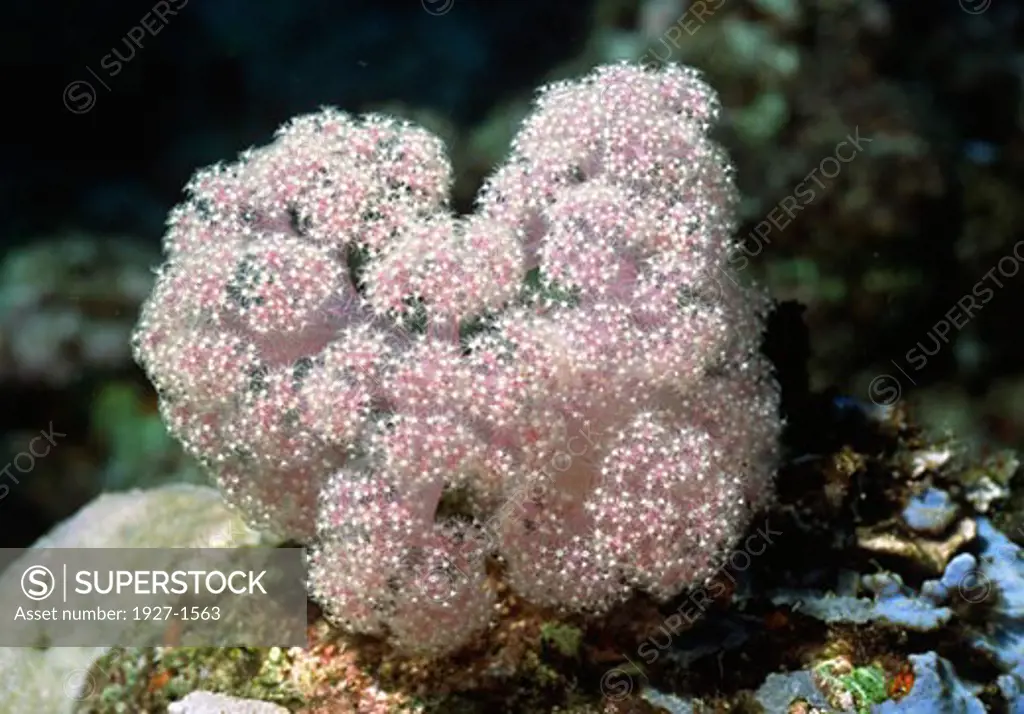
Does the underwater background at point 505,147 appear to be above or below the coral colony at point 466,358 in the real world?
above

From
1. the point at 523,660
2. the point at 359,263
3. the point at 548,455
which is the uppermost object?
the point at 359,263

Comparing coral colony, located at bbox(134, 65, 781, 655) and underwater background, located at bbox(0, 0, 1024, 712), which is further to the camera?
underwater background, located at bbox(0, 0, 1024, 712)

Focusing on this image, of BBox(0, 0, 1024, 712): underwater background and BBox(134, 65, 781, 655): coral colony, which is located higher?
BBox(0, 0, 1024, 712): underwater background

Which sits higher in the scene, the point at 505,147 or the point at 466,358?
the point at 505,147

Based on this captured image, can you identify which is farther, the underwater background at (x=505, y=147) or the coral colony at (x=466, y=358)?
the underwater background at (x=505, y=147)

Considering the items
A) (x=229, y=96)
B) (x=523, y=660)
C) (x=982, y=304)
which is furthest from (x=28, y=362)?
(x=982, y=304)

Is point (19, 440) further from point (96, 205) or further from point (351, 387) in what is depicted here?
point (351, 387)

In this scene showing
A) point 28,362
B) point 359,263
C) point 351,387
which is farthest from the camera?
point 28,362

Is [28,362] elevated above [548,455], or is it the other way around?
[28,362]
